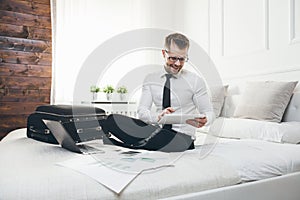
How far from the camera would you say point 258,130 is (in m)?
1.72

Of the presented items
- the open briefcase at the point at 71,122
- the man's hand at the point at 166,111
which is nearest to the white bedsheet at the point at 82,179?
the open briefcase at the point at 71,122

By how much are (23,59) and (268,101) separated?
2.70 m

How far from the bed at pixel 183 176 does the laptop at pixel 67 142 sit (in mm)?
45

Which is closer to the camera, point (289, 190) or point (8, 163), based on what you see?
point (8, 163)

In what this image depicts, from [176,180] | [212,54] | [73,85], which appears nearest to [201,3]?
[212,54]

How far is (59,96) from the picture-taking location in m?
3.39

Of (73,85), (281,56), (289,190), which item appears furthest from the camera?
(73,85)

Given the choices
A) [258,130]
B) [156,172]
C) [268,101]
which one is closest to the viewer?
[156,172]

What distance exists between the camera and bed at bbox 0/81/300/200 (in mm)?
811

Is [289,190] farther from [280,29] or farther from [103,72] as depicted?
[103,72]

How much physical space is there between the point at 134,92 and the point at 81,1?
1.39m

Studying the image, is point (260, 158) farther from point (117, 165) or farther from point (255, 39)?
point (255, 39)

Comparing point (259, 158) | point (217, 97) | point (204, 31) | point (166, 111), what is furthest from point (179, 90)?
point (204, 31)

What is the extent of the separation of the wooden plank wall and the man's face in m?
2.33
